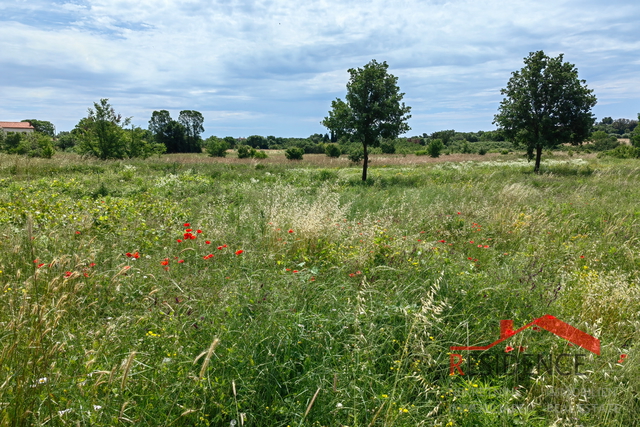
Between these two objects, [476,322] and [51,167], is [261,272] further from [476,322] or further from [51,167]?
[51,167]

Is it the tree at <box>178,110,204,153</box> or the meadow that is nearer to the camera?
the meadow

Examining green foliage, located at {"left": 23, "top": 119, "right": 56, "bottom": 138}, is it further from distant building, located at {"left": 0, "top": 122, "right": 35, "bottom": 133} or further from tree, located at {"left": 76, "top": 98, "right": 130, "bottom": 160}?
tree, located at {"left": 76, "top": 98, "right": 130, "bottom": 160}

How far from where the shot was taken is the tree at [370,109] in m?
15.7

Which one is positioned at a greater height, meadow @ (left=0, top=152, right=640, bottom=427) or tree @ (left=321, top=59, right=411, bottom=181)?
tree @ (left=321, top=59, right=411, bottom=181)

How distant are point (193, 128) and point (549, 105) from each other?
202 feet

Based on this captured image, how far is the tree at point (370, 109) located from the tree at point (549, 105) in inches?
342

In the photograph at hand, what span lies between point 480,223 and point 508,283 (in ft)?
11.7

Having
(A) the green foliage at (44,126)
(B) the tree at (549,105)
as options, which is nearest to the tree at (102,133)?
(B) the tree at (549,105)

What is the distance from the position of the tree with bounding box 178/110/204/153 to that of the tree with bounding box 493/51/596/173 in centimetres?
5769

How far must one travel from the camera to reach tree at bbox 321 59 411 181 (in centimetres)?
1573

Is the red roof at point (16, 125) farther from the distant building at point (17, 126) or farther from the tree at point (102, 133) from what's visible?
the tree at point (102, 133)

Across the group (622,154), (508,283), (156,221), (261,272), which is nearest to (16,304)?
(261,272)

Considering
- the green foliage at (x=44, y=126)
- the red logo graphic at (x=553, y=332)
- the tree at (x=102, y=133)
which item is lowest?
the red logo graphic at (x=553, y=332)

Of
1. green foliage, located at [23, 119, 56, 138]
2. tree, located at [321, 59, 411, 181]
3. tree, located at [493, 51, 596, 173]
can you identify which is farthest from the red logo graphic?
green foliage, located at [23, 119, 56, 138]
